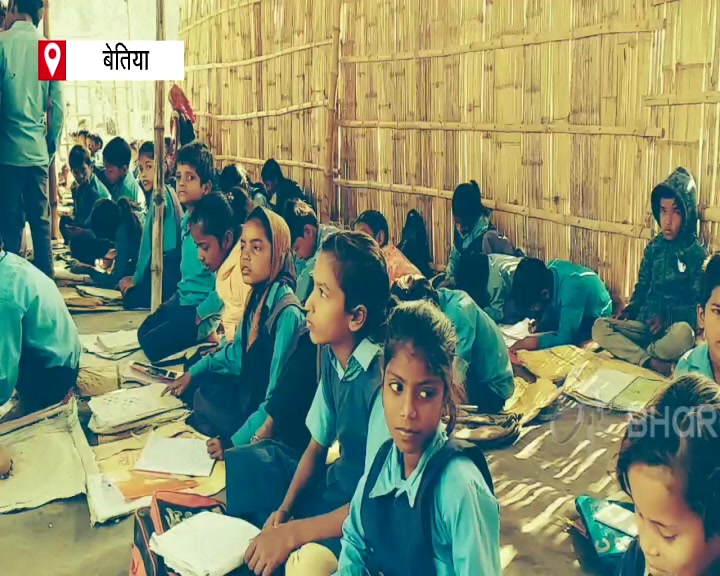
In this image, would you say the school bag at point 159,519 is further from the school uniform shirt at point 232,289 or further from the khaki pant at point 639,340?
the khaki pant at point 639,340

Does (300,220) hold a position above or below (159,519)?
above

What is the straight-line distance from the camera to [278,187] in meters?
6.95

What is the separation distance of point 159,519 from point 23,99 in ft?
11.6

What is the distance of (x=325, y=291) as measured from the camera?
7.50 ft

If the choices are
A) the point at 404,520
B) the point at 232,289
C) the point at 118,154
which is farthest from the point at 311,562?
the point at 118,154

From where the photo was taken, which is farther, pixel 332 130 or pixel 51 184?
pixel 332 130

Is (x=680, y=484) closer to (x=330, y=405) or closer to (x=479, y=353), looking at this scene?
(x=330, y=405)

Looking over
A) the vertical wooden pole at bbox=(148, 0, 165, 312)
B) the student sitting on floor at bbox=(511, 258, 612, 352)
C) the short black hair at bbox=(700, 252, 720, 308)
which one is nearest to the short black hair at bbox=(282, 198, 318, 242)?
the vertical wooden pole at bbox=(148, 0, 165, 312)

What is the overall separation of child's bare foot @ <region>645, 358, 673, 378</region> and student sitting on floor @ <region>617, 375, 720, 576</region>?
9.28 feet

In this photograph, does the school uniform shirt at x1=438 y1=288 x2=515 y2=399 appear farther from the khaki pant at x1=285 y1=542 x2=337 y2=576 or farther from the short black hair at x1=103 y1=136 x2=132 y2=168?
the short black hair at x1=103 y1=136 x2=132 y2=168

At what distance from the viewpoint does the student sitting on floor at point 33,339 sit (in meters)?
3.13

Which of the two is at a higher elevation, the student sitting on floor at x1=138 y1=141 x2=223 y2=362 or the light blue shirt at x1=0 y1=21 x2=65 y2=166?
the light blue shirt at x1=0 y1=21 x2=65 y2=166

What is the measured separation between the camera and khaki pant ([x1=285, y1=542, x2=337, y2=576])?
205 centimetres

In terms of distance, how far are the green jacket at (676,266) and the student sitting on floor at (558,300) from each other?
0.25 metres
